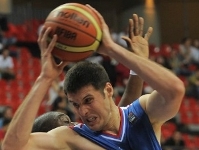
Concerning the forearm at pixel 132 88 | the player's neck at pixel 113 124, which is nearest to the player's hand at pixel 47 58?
the player's neck at pixel 113 124

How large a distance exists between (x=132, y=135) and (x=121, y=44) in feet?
29.7

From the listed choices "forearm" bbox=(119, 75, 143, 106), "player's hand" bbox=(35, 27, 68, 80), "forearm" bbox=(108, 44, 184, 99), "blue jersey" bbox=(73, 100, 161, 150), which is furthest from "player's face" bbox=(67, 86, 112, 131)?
"forearm" bbox=(119, 75, 143, 106)

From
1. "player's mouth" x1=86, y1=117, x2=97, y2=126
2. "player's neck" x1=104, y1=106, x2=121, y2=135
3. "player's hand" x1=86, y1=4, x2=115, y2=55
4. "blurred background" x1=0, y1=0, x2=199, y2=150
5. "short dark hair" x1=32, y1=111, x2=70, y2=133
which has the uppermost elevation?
"player's hand" x1=86, y1=4, x2=115, y2=55

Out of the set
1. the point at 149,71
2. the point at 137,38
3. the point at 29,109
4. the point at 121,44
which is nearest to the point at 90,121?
the point at 29,109

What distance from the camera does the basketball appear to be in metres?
2.62

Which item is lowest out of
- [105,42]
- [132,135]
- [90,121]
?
[132,135]

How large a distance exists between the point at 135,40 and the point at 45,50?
736 millimetres

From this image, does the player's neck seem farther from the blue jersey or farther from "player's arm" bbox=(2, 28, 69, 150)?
"player's arm" bbox=(2, 28, 69, 150)

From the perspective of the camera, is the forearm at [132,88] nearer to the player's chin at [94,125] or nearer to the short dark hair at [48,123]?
the short dark hair at [48,123]

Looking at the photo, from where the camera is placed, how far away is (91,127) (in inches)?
114

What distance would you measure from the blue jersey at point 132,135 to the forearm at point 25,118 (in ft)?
1.63

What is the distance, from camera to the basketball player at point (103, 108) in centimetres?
262

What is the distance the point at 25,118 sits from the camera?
2674 millimetres

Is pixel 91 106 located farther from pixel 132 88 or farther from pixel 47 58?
pixel 132 88
